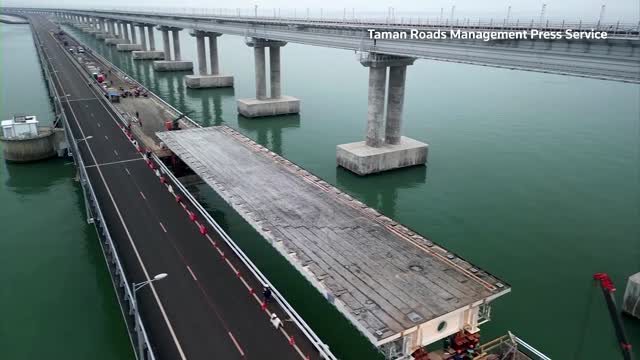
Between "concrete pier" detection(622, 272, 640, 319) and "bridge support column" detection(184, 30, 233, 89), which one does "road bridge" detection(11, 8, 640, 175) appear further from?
"concrete pier" detection(622, 272, 640, 319)

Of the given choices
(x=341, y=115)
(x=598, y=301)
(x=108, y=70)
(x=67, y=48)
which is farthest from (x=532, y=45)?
(x=67, y=48)

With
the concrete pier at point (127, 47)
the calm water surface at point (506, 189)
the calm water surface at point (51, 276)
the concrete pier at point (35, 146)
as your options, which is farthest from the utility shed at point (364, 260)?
the concrete pier at point (127, 47)

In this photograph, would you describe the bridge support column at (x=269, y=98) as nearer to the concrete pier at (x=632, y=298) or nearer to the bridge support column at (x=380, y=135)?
the bridge support column at (x=380, y=135)

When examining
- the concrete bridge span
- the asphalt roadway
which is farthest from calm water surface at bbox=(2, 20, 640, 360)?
the concrete bridge span

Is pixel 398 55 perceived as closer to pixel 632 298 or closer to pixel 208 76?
pixel 632 298

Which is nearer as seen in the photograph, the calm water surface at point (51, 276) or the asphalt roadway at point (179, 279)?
the asphalt roadway at point (179, 279)

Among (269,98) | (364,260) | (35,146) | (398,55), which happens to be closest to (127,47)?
(269,98)

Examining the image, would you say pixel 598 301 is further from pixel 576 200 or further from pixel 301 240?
pixel 301 240
